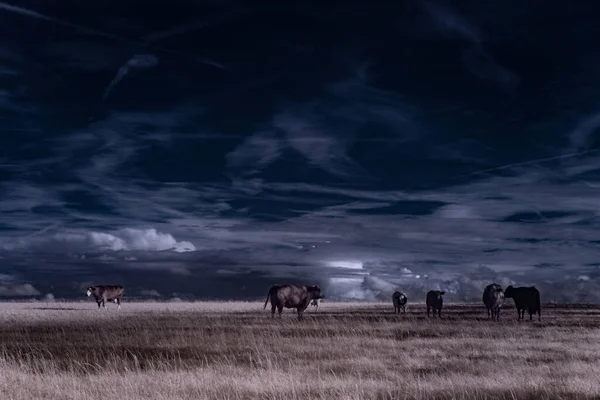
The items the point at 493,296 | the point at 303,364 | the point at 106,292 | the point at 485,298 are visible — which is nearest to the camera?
the point at 303,364

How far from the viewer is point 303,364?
16750mm

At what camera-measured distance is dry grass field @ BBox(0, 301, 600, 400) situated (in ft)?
40.0

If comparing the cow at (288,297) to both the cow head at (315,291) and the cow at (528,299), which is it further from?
the cow at (528,299)

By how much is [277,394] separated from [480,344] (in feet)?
36.8

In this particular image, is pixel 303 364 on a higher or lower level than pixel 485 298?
lower

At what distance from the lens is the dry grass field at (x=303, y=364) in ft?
40.0

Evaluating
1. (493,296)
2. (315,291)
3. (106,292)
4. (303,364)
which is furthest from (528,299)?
(106,292)

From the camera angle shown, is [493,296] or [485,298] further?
[485,298]

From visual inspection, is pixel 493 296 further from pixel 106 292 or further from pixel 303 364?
pixel 106 292

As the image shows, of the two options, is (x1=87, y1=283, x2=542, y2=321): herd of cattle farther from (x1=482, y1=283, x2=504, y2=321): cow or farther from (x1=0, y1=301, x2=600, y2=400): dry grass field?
(x1=0, y1=301, x2=600, y2=400): dry grass field

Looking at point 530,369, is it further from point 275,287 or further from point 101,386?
point 275,287

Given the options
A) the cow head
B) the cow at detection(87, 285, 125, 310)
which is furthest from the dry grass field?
the cow at detection(87, 285, 125, 310)

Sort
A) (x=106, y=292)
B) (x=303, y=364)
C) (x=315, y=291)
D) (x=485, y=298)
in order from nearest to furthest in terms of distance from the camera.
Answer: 1. (x=303, y=364)
2. (x=485, y=298)
3. (x=315, y=291)
4. (x=106, y=292)

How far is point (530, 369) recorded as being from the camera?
15.5 metres
